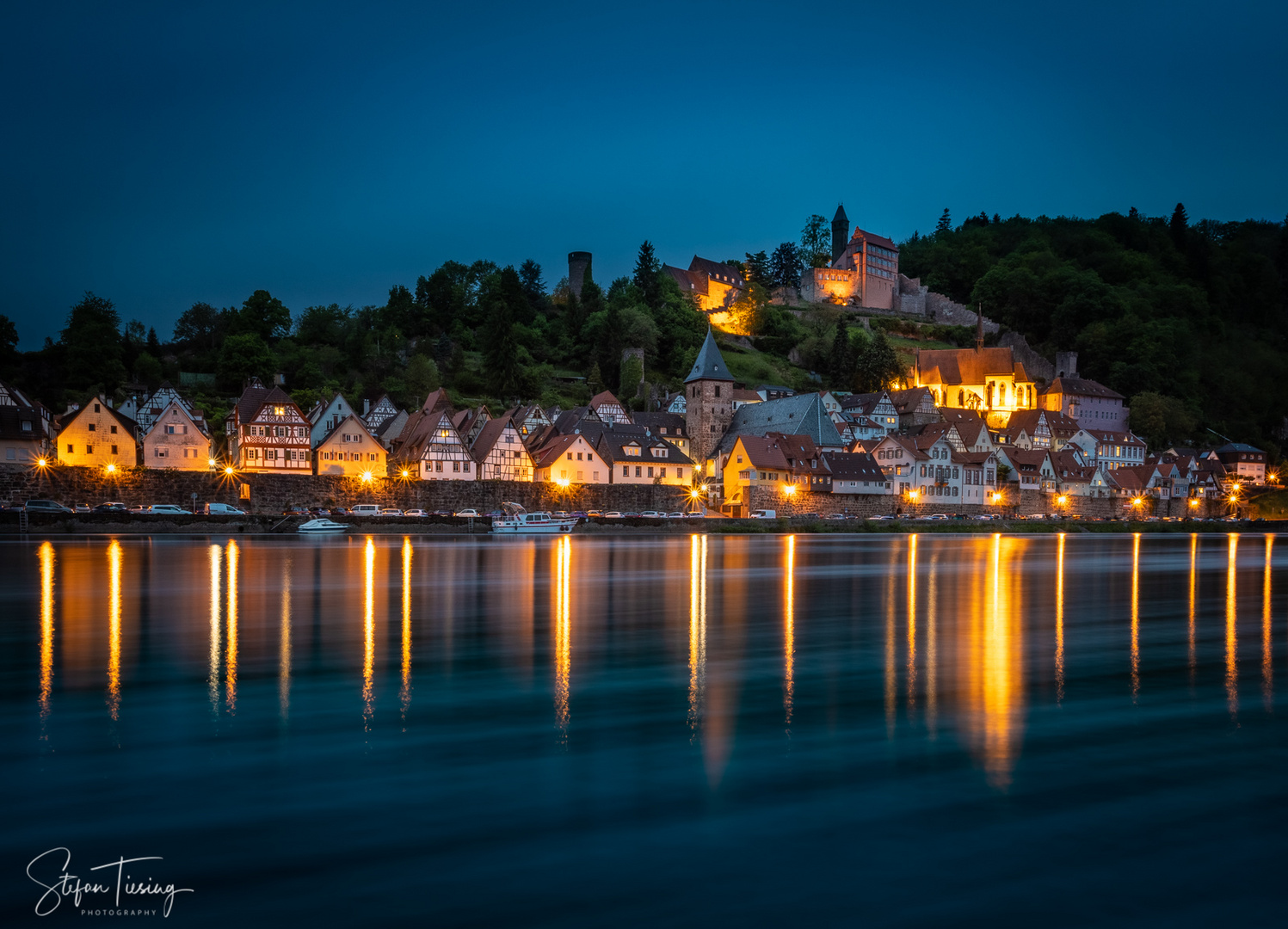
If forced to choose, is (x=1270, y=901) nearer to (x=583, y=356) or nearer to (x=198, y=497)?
(x=198, y=497)

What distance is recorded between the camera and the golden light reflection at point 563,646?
11219 mm

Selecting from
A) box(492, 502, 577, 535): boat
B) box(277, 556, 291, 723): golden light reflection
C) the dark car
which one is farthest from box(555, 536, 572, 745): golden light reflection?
the dark car

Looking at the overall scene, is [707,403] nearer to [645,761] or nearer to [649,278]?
[649,278]

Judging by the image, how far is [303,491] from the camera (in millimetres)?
55906

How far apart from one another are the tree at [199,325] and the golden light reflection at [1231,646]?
3733 inches

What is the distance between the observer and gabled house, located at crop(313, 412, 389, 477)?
Answer: 198ft

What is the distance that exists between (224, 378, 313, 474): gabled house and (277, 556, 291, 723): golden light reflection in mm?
38372

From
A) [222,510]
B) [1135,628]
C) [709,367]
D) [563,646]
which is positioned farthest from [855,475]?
[563,646]

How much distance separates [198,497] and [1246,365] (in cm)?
12001

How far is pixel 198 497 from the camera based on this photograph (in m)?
54.1

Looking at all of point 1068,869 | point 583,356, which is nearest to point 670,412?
point 583,356

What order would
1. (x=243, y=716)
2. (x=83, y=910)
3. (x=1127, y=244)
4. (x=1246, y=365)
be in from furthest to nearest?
1. (x=1127, y=244)
2. (x=1246, y=365)
3. (x=243, y=716)
4. (x=83, y=910)

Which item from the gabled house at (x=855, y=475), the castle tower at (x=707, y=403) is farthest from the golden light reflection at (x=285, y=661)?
the castle tower at (x=707, y=403)

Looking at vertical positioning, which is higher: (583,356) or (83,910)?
(583,356)
